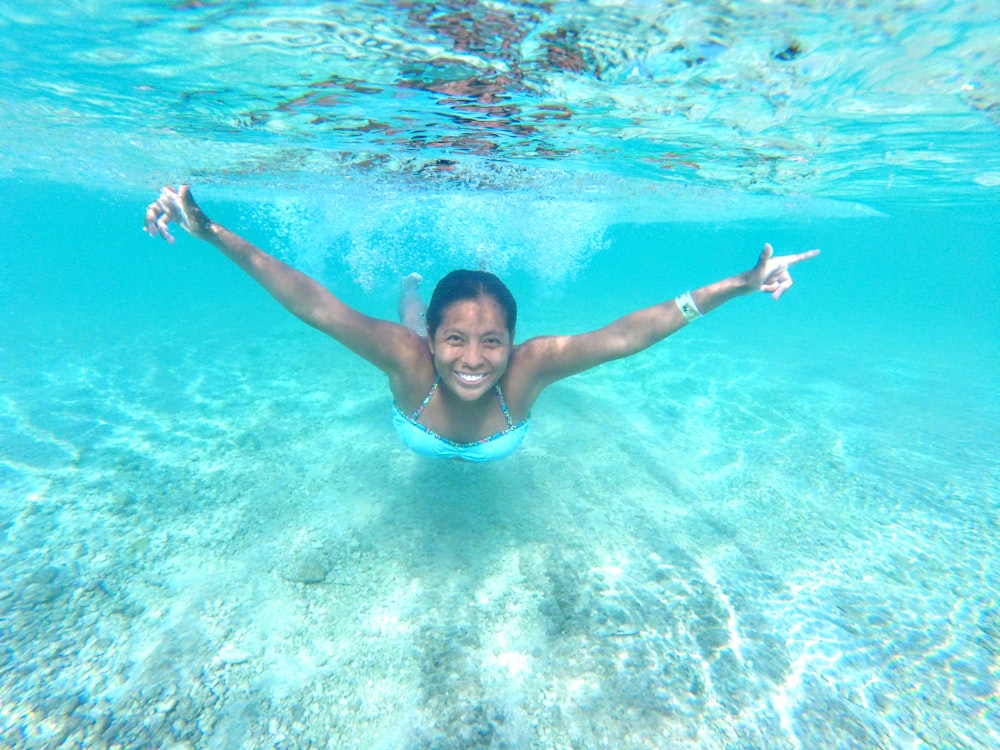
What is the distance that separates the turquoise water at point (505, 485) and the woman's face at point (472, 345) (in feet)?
8.27

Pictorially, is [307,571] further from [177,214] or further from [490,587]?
[177,214]

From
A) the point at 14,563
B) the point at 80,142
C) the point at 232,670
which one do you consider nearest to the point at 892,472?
the point at 232,670

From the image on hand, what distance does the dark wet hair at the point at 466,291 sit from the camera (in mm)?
3688

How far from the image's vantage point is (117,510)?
20.7 feet

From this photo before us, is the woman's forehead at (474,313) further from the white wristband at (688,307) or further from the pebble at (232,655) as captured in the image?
the pebble at (232,655)

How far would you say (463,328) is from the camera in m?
3.70

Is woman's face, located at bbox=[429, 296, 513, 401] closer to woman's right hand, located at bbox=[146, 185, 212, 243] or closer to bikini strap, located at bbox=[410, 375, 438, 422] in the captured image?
bikini strap, located at bbox=[410, 375, 438, 422]

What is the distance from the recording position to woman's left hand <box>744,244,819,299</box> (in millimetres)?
3449

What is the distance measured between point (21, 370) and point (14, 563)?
11220mm

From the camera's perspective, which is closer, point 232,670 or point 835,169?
point 232,670

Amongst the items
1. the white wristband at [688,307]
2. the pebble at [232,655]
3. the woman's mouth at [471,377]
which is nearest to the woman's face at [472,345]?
the woman's mouth at [471,377]

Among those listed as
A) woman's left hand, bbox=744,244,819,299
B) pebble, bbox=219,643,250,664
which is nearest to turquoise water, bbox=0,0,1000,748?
pebble, bbox=219,643,250,664

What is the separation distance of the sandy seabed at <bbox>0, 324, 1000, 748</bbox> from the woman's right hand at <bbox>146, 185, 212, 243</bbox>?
3.70 m

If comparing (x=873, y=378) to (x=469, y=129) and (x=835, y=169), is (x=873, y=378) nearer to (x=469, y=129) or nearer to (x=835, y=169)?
(x=835, y=169)
